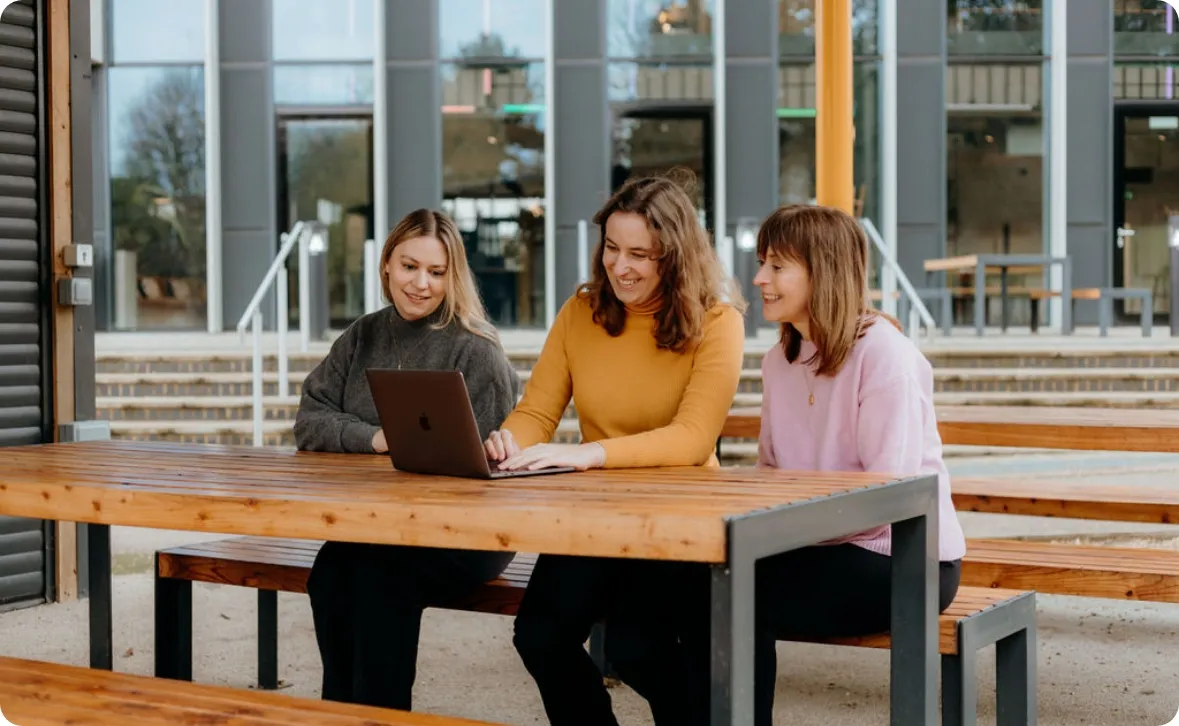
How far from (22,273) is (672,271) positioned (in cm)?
280

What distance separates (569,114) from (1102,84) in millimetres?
4771

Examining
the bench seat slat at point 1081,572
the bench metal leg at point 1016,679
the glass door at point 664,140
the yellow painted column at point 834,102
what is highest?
the glass door at point 664,140

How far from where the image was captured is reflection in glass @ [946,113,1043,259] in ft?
41.5

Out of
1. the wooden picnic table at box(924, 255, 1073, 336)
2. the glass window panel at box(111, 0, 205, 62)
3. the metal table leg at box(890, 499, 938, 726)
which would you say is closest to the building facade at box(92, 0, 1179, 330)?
the glass window panel at box(111, 0, 205, 62)

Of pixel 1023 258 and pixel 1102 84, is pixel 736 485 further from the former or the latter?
pixel 1102 84

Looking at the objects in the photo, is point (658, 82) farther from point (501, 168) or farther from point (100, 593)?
point (100, 593)

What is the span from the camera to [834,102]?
5.35 meters

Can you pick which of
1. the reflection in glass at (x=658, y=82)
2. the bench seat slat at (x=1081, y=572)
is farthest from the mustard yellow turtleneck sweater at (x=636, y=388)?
the reflection in glass at (x=658, y=82)

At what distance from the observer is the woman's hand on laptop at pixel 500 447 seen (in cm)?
264

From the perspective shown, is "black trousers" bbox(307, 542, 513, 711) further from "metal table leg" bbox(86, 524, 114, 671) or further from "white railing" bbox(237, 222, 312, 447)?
"white railing" bbox(237, 222, 312, 447)

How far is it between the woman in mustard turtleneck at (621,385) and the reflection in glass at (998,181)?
33.4 feet

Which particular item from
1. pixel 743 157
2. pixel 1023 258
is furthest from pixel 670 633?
pixel 743 157

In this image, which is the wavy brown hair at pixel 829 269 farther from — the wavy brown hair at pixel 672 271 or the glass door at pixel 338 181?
the glass door at pixel 338 181

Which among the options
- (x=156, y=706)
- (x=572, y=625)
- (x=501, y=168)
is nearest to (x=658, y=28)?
(x=501, y=168)
